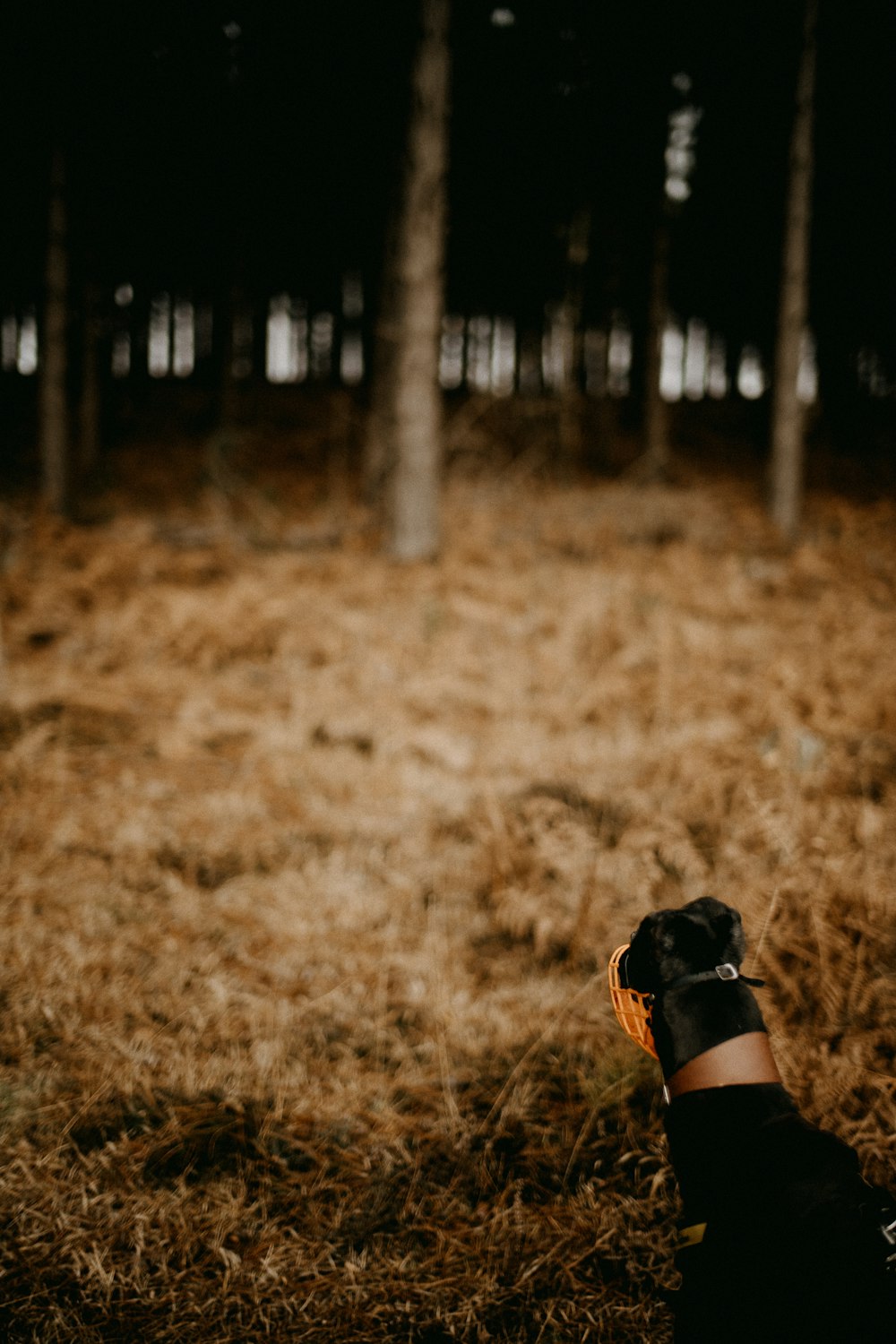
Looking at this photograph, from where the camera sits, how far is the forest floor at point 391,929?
70.5 inches

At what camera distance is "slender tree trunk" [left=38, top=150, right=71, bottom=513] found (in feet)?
32.4

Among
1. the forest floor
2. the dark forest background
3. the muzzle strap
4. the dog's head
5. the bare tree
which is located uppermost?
the dark forest background

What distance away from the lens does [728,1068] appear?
1.56 meters

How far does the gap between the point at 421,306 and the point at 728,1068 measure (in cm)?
711

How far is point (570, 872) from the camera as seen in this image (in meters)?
3.13

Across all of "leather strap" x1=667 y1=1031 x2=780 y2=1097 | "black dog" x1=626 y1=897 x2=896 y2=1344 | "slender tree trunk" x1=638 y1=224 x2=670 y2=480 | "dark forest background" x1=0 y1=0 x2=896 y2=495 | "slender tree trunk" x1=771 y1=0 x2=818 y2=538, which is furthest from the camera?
"slender tree trunk" x1=638 y1=224 x2=670 y2=480

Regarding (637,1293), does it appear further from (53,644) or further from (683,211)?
(683,211)

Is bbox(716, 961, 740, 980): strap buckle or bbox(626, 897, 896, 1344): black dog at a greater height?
bbox(716, 961, 740, 980): strap buckle

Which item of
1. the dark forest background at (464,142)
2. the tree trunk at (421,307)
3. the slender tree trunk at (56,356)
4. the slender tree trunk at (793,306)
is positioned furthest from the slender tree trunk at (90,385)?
the slender tree trunk at (793,306)

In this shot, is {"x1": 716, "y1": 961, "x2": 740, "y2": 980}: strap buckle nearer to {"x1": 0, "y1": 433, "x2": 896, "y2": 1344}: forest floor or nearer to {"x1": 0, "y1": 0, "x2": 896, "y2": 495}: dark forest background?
{"x1": 0, "y1": 433, "x2": 896, "y2": 1344}: forest floor

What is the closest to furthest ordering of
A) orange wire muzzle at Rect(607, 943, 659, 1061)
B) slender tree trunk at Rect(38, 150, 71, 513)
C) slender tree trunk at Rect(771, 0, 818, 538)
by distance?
orange wire muzzle at Rect(607, 943, 659, 1061) < slender tree trunk at Rect(771, 0, 818, 538) < slender tree trunk at Rect(38, 150, 71, 513)

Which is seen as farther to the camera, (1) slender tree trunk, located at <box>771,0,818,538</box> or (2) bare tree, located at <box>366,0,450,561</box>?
(1) slender tree trunk, located at <box>771,0,818,538</box>

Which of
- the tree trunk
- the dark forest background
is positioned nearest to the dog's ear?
the tree trunk

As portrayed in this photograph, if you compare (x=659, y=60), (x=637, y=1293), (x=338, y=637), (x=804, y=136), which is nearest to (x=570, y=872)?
(x=637, y=1293)
